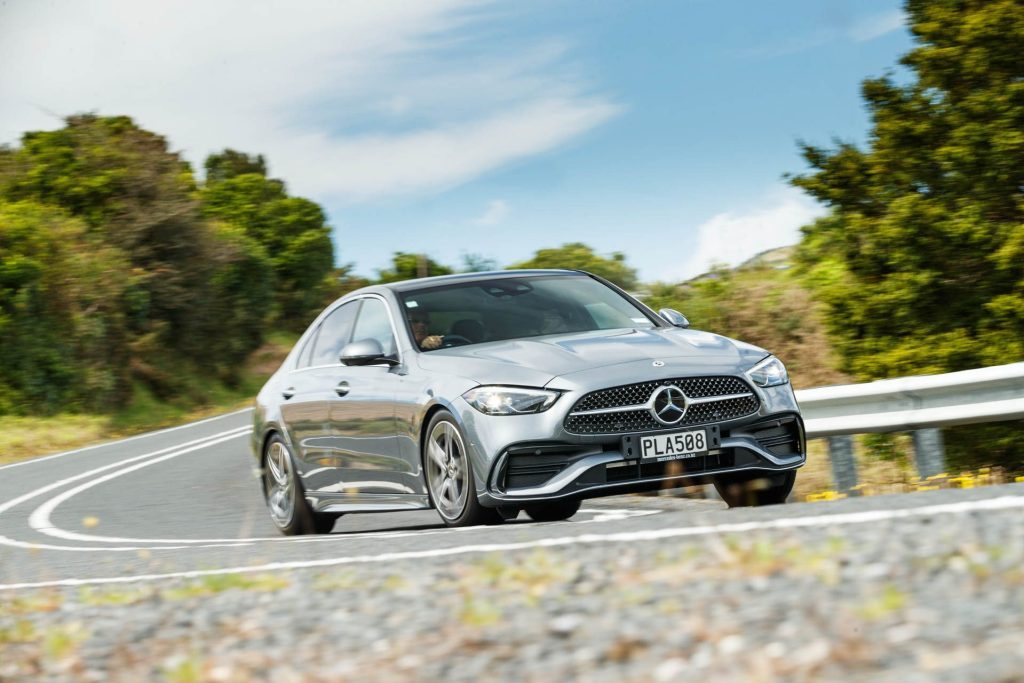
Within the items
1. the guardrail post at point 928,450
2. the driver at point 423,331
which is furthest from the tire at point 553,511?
the guardrail post at point 928,450

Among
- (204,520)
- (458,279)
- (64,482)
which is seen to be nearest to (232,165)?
(64,482)

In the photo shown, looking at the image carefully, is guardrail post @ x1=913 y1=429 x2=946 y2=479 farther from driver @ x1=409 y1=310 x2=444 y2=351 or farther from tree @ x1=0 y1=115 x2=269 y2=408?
tree @ x1=0 y1=115 x2=269 y2=408

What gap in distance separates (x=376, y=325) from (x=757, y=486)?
2727 millimetres

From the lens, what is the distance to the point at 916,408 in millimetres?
9953

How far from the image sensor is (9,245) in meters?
34.5

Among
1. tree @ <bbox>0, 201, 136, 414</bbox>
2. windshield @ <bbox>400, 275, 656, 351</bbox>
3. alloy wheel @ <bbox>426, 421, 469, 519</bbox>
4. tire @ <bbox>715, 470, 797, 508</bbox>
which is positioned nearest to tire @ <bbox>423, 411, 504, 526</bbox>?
alloy wheel @ <bbox>426, 421, 469, 519</bbox>

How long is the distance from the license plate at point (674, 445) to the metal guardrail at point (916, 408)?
2.58 metres

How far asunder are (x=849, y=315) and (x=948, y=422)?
803 centimetres

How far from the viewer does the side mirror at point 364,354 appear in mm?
8555

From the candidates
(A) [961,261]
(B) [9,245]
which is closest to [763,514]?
(A) [961,261]

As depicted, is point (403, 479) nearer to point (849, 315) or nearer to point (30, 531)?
point (30, 531)

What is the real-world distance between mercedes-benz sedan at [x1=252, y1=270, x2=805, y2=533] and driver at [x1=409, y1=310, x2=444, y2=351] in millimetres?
10

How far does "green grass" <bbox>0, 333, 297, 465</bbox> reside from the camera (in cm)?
2748

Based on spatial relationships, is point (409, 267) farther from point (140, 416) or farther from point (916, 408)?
point (916, 408)
